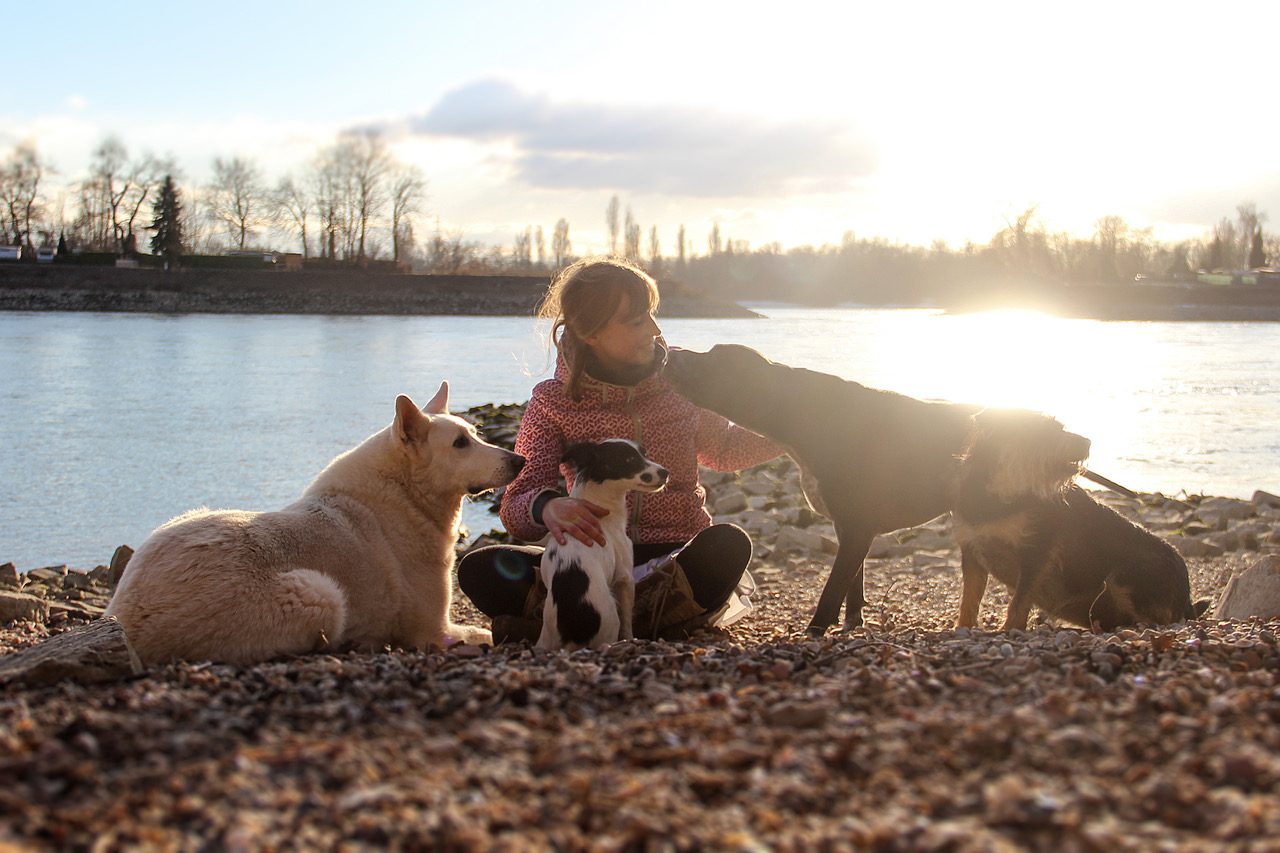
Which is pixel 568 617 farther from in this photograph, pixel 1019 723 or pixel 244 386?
pixel 244 386

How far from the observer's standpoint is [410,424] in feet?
18.1

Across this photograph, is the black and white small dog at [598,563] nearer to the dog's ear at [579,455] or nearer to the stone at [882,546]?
the dog's ear at [579,455]

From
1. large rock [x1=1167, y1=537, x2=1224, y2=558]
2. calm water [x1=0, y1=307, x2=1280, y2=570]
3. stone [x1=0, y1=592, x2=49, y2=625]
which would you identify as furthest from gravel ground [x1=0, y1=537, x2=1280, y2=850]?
large rock [x1=1167, y1=537, x2=1224, y2=558]

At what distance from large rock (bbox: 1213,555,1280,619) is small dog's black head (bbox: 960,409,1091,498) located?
1.37 m

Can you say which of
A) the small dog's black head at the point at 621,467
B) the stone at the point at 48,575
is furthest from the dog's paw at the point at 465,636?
the stone at the point at 48,575

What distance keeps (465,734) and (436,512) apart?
2843 mm

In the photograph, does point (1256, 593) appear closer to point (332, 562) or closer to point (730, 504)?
point (332, 562)

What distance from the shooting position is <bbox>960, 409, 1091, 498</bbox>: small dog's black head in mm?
5469

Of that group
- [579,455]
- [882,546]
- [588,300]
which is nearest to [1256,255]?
[882,546]

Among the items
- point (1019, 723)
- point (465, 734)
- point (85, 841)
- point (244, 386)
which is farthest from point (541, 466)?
point (244, 386)

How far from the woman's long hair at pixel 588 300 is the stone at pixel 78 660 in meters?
2.48

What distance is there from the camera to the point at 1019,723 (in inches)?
115

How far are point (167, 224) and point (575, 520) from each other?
8794cm

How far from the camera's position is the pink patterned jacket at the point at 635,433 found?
227 inches
